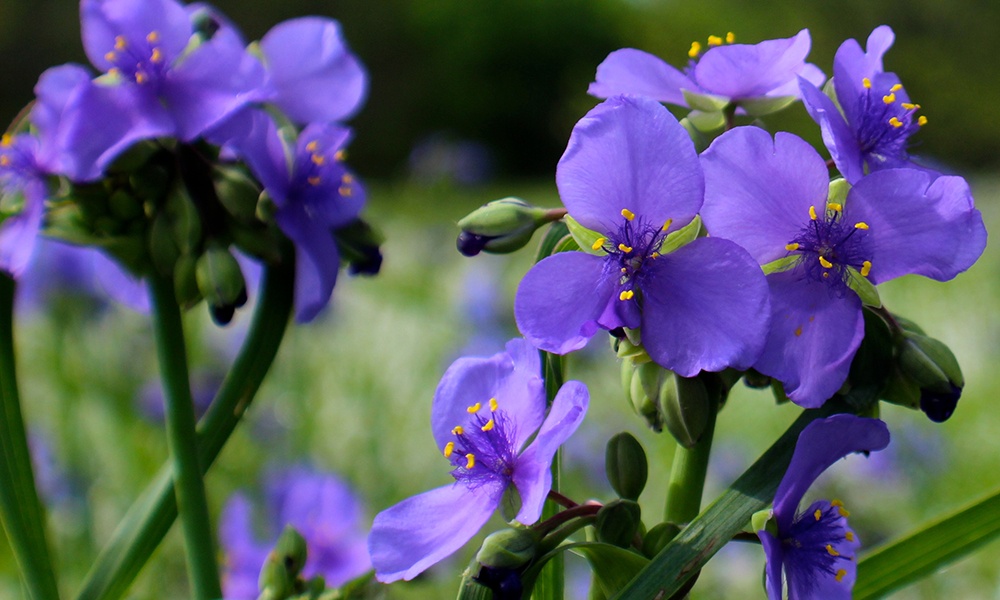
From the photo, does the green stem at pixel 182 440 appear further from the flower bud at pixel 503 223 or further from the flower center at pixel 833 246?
the flower center at pixel 833 246

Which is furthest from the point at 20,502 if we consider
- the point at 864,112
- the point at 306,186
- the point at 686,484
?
the point at 864,112

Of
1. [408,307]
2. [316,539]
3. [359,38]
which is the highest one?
[316,539]

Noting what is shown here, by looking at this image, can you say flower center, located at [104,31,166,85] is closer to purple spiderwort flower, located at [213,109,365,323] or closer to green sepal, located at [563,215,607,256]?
purple spiderwort flower, located at [213,109,365,323]

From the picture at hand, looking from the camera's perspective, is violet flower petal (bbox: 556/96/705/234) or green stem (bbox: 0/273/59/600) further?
green stem (bbox: 0/273/59/600)

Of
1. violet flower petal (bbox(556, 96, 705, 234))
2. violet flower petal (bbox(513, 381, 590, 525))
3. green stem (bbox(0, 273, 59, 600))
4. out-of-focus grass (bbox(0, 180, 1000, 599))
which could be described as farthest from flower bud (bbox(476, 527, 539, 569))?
out-of-focus grass (bbox(0, 180, 1000, 599))

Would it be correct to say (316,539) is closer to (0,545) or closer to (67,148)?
(67,148)

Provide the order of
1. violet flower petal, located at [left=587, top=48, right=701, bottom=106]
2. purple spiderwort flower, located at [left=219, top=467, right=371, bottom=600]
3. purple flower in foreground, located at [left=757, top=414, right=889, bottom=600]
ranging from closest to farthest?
purple flower in foreground, located at [left=757, top=414, right=889, bottom=600]
violet flower petal, located at [left=587, top=48, right=701, bottom=106]
purple spiderwort flower, located at [left=219, top=467, right=371, bottom=600]

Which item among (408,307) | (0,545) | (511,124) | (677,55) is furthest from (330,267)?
(511,124)
